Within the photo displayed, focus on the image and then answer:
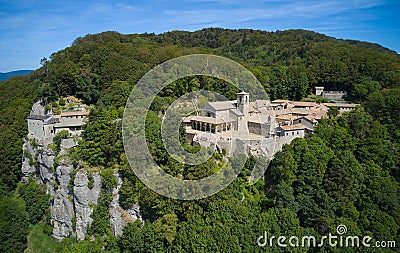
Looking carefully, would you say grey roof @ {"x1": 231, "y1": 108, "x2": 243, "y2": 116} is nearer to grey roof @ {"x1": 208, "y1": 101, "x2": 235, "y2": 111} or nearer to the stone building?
the stone building

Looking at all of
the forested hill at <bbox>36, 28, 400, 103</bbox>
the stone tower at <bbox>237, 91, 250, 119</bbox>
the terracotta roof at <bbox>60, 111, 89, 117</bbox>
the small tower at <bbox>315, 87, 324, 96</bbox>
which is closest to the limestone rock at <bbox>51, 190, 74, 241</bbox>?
the terracotta roof at <bbox>60, 111, 89, 117</bbox>

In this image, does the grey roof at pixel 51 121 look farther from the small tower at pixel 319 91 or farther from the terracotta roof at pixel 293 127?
the small tower at pixel 319 91

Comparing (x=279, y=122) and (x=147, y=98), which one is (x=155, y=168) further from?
(x=279, y=122)

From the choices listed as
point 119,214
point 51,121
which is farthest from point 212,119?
point 51,121

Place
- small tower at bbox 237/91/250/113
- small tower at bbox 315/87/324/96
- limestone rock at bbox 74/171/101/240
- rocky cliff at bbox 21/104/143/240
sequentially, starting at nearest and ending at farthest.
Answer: rocky cliff at bbox 21/104/143/240 < limestone rock at bbox 74/171/101/240 < small tower at bbox 237/91/250/113 < small tower at bbox 315/87/324/96

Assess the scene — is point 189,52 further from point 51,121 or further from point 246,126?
point 51,121

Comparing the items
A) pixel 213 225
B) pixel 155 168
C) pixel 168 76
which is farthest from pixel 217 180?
pixel 168 76
